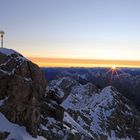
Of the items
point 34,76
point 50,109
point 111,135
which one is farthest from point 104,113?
point 34,76

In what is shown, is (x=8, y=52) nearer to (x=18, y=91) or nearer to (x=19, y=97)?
(x=18, y=91)

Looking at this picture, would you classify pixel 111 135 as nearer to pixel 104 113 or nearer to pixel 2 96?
pixel 104 113

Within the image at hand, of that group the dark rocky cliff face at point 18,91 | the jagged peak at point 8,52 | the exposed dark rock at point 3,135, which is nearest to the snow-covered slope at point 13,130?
the exposed dark rock at point 3,135

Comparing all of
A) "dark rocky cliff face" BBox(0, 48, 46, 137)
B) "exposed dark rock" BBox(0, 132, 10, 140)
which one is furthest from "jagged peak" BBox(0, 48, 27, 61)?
"exposed dark rock" BBox(0, 132, 10, 140)

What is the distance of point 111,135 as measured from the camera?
162 meters

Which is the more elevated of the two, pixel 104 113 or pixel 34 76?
pixel 34 76

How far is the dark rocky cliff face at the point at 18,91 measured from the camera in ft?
234

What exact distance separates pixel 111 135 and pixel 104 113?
88.3 ft

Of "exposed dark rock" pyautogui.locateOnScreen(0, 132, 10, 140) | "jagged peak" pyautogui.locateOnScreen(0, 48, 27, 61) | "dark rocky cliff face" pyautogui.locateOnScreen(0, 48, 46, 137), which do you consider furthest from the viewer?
"jagged peak" pyautogui.locateOnScreen(0, 48, 27, 61)

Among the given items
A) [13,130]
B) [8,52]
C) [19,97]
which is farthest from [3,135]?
[8,52]

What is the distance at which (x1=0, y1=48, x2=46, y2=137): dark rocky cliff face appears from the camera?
71.4 metres

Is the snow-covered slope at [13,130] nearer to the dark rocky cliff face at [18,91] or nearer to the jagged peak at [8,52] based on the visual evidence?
the dark rocky cliff face at [18,91]

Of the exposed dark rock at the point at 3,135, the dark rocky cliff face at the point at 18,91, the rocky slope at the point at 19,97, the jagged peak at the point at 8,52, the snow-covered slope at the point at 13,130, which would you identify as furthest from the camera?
the jagged peak at the point at 8,52

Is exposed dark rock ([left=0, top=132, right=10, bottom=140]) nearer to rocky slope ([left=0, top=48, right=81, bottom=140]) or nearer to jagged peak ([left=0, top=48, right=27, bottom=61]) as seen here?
rocky slope ([left=0, top=48, right=81, bottom=140])
